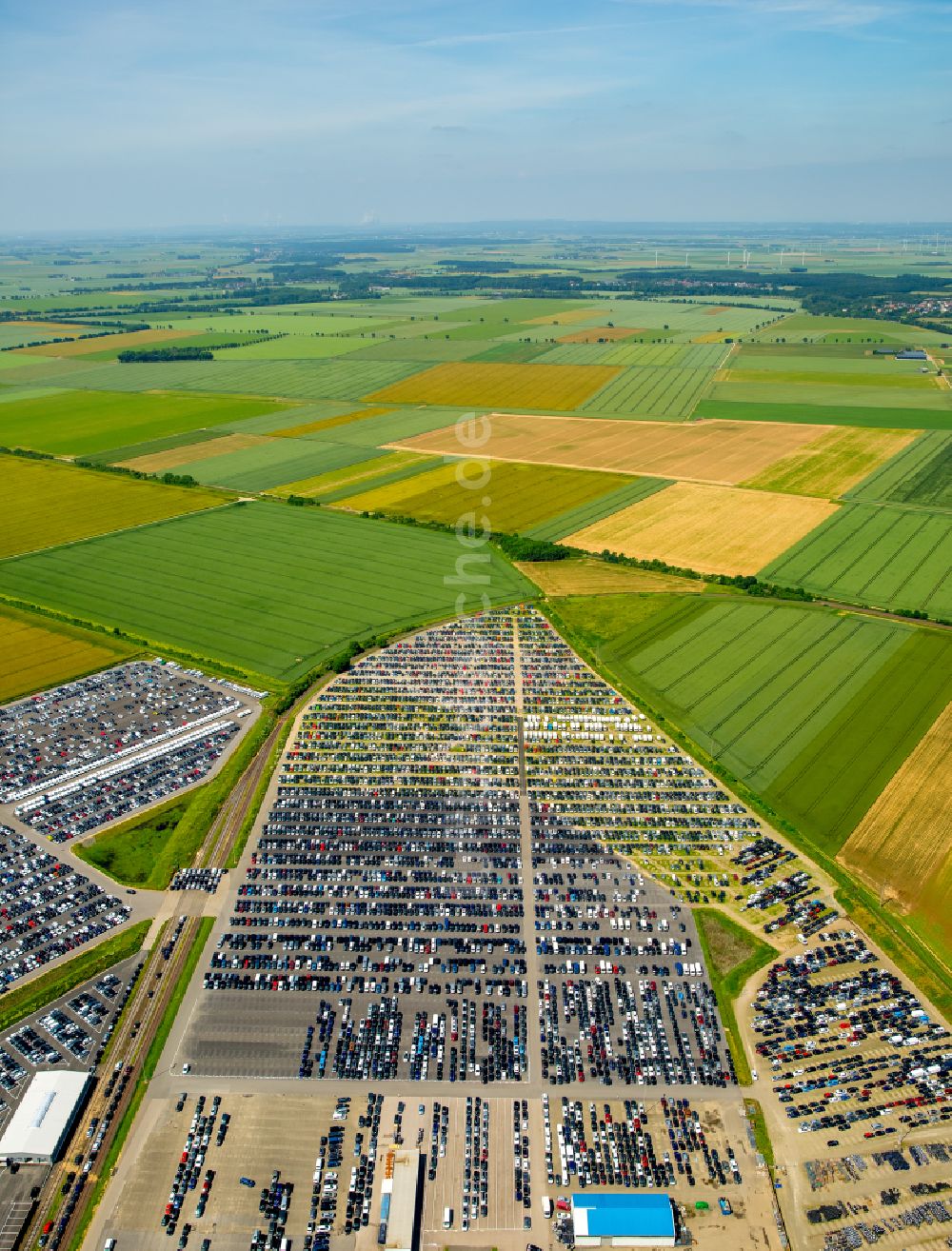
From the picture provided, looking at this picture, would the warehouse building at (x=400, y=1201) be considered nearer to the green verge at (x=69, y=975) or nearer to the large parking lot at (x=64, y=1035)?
the large parking lot at (x=64, y=1035)

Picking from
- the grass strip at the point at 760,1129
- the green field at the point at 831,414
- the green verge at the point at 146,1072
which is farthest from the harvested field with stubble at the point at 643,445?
the green verge at the point at 146,1072

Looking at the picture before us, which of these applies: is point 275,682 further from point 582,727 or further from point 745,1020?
point 745,1020

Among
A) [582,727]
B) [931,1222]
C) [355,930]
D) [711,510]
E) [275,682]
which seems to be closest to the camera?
[931,1222]

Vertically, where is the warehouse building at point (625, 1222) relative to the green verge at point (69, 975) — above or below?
below

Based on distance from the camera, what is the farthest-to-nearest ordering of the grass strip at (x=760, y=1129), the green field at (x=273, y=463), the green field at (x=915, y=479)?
the green field at (x=273, y=463), the green field at (x=915, y=479), the grass strip at (x=760, y=1129)

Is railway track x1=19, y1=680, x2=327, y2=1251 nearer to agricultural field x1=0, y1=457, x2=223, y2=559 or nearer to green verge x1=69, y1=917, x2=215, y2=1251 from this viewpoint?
green verge x1=69, y1=917, x2=215, y2=1251

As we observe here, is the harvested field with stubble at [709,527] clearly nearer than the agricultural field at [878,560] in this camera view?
No

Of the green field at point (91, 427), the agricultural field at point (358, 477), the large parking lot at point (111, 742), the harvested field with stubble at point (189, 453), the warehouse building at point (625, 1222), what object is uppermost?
the green field at point (91, 427)

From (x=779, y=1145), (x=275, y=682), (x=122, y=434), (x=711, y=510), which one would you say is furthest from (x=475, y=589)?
(x=122, y=434)
